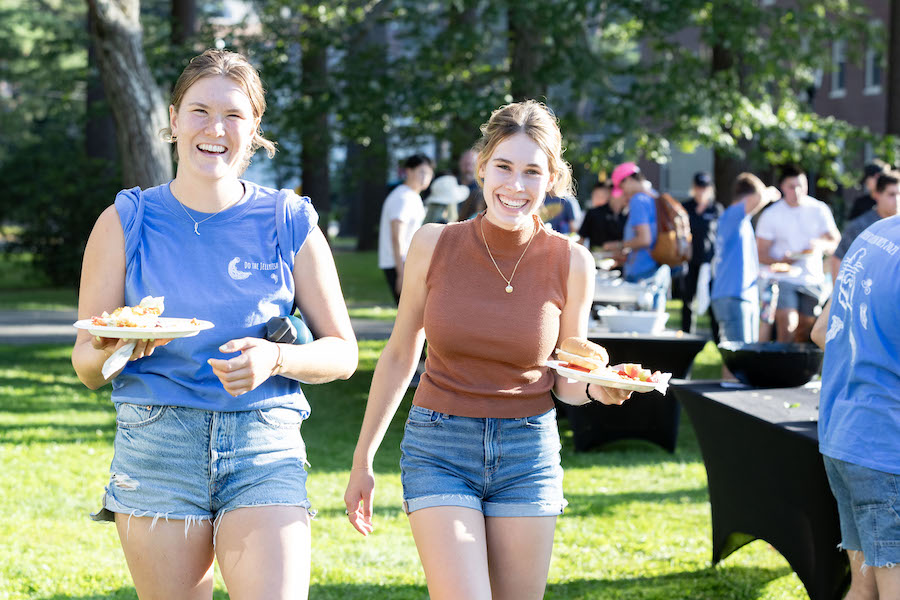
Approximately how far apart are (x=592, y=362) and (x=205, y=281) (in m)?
1.09

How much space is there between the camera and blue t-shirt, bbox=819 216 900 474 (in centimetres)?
340

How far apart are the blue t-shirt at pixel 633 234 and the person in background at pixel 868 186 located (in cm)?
201

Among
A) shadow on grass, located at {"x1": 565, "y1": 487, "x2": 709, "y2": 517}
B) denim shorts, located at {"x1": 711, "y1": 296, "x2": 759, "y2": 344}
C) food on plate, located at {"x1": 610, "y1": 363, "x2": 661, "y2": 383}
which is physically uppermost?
food on plate, located at {"x1": 610, "y1": 363, "x2": 661, "y2": 383}

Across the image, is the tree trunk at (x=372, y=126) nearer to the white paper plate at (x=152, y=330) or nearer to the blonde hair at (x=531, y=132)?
the blonde hair at (x=531, y=132)

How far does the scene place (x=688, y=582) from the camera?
593cm

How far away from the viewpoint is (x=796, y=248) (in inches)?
430

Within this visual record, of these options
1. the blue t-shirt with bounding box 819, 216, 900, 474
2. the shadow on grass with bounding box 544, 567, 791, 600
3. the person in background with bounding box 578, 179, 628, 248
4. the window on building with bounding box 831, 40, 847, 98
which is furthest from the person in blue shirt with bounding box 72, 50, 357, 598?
the window on building with bounding box 831, 40, 847, 98

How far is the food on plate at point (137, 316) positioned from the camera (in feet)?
8.84

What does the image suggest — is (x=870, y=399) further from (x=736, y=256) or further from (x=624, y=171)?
(x=624, y=171)

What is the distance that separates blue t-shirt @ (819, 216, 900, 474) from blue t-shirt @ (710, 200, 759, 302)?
6.31 metres

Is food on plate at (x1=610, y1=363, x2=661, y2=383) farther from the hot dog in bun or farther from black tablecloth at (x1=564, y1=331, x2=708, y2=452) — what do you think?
black tablecloth at (x1=564, y1=331, x2=708, y2=452)

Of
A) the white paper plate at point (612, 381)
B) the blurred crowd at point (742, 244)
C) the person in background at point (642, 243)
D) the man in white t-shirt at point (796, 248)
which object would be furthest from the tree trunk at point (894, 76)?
the white paper plate at point (612, 381)

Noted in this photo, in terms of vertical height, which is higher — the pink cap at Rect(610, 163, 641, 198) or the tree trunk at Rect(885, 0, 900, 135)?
the tree trunk at Rect(885, 0, 900, 135)

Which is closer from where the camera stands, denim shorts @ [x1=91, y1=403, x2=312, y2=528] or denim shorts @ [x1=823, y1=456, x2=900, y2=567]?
denim shorts @ [x1=91, y1=403, x2=312, y2=528]
